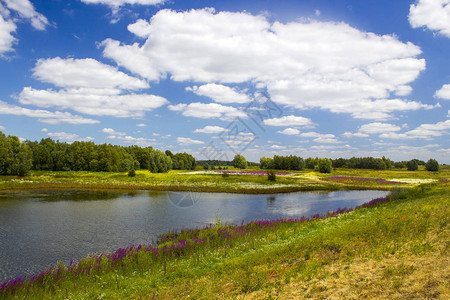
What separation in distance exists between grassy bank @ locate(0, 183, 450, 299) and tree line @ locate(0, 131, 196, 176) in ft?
232

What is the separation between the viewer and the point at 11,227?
2055cm

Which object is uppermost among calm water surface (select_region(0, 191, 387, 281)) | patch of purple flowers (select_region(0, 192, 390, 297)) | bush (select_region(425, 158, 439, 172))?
bush (select_region(425, 158, 439, 172))

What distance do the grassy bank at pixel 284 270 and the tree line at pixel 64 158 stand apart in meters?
70.7

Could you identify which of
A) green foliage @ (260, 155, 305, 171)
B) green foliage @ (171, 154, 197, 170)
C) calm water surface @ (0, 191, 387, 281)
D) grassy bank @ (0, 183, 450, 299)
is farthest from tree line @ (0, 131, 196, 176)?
grassy bank @ (0, 183, 450, 299)

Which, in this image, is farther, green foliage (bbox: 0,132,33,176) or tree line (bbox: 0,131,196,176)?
tree line (bbox: 0,131,196,176)

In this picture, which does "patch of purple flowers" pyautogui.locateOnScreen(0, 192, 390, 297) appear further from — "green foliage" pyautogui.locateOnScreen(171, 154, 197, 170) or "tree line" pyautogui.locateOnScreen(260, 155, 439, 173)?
"green foliage" pyautogui.locateOnScreen(171, 154, 197, 170)

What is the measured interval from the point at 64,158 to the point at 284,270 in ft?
365

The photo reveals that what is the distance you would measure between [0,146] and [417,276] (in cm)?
9519

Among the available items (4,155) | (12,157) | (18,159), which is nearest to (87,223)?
(18,159)

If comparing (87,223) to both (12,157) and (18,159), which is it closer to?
(18,159)

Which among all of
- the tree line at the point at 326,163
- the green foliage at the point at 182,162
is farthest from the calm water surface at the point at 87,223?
the green foliage at the point at 182,162

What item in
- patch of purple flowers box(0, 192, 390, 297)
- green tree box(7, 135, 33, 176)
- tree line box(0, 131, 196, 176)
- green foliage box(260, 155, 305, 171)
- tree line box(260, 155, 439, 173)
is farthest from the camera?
green foliage box(260, 155, 305, 171)

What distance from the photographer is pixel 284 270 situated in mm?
9906

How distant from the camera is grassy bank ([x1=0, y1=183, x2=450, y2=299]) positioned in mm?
7965
